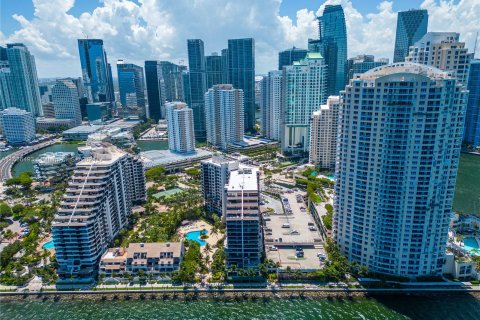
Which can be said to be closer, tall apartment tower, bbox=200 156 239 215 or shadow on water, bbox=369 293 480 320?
shadow on water, bbox=369 293 480 320

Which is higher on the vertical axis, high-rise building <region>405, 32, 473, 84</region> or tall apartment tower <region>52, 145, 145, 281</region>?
high-rise building <region>405, 32, 473, 84</region>

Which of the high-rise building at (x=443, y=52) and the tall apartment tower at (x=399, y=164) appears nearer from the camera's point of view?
the tall apartment tower at (x=399, y=164)

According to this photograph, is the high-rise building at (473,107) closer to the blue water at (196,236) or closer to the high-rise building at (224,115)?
the high-rise building at (224,115)

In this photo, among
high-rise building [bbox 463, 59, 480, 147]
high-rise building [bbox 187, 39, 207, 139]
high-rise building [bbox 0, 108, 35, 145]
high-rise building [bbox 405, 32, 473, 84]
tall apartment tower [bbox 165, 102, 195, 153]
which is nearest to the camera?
high-rise building [bbox 405, 32, 473, 84]

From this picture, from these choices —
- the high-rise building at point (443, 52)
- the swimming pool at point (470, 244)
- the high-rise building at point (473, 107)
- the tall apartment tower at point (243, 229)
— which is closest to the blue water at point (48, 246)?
the tall apartment tower at point (243, 229)

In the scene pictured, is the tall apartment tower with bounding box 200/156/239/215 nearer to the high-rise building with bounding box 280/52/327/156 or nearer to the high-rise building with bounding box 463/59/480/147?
the high-rise building with bounding box 280/52/327/156

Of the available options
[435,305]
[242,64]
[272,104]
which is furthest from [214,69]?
[435,305]

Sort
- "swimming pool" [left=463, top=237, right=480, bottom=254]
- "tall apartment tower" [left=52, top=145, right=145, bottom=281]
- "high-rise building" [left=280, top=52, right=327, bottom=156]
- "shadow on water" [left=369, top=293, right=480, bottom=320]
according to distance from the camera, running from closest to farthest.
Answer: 1. "shadow on water" [left=369, top=293, right=480, bottom=320]
2. "tall apartment tower" [left=52, top=145, right=145, bottom=281]
3. "swimming pool" [left=463, top=237, right=480, bottom=254]
4. "high-rise building" [left=280, top=52, right=327, bottom=156]

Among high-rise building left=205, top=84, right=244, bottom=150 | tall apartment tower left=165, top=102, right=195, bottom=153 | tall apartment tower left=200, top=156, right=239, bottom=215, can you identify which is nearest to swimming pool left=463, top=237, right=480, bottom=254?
tall apartment tower left=200, top=156, right=239, bottom=215
